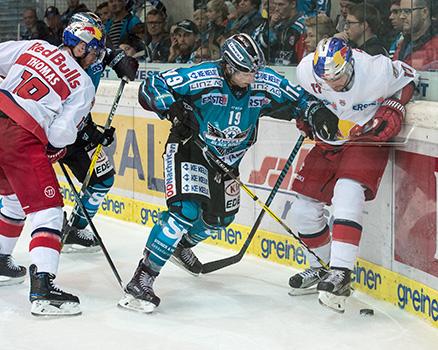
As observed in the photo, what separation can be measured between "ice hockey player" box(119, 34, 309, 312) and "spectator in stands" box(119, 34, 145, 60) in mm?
875

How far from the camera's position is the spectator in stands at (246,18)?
3.87 metres

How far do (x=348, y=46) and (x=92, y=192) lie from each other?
5.03 feet

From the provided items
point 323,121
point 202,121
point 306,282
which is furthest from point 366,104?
point 306,282

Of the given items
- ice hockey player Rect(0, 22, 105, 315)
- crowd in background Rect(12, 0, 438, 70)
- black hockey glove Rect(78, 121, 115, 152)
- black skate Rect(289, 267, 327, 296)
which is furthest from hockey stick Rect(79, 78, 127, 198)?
black skate Rect(289, 267, 327, 296)

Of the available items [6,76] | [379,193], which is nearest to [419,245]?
[379,193]

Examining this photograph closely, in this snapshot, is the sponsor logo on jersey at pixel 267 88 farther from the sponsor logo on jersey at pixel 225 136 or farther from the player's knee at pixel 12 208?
the player's knee at pixel 12 208

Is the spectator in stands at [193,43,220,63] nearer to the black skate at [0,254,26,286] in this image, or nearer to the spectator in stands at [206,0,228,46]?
the spectator in stands at [206,0,228,46]

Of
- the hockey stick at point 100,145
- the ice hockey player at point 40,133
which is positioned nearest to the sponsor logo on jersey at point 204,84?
the ice hockey player at point 40,133

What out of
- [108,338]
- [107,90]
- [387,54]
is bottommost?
[108,338]

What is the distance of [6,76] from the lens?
3.61 metres

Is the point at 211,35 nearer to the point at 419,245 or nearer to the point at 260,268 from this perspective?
the point at 260,268

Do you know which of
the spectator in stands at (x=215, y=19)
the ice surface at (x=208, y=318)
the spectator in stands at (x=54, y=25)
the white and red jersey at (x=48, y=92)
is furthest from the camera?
the spectator in stands at (x=54, y=25)

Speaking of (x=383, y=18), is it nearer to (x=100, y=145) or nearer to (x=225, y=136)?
(x=225, y=136)

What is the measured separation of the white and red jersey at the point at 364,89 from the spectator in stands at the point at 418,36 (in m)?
0.05
